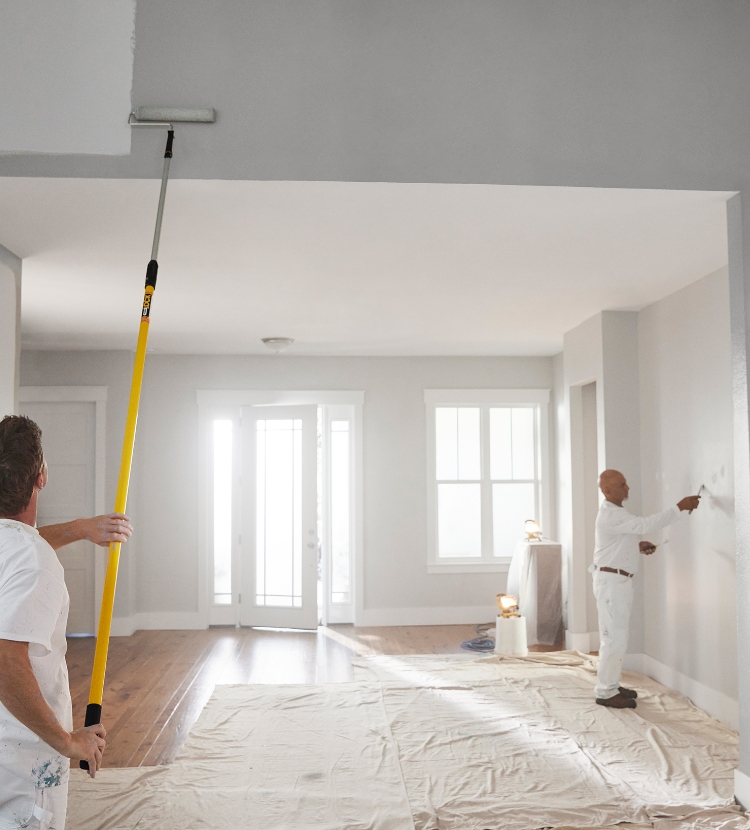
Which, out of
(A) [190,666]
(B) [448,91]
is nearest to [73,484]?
(A) [190,666]

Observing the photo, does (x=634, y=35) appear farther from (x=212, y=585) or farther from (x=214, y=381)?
(x=212, y=585)

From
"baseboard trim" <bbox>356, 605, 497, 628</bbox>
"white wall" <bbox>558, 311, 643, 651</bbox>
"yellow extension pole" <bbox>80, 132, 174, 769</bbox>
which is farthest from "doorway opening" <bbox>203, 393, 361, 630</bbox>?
"yellow extension pole" <bbox>80, 132, 174, 769</bbox>

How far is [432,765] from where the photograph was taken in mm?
3922

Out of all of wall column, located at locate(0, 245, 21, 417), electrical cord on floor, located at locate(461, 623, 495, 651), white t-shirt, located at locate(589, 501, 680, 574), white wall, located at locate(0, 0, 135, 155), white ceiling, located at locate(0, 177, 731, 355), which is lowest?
electrical cord on floor, located at locate(461, 623, 495, 651)

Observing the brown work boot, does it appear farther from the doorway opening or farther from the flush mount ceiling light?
the flush mount ceiling light

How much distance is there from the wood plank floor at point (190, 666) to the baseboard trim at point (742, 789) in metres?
2.68

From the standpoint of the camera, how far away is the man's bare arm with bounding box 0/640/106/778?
1.64 meters

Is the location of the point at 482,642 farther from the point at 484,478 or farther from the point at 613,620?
the point at 613,620

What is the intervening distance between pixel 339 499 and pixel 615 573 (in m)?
3.74

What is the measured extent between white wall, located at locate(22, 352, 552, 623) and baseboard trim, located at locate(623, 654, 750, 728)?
223 centimetres

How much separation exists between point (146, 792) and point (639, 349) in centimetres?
420

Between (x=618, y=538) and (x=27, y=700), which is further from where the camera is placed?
(x=618, y=538)

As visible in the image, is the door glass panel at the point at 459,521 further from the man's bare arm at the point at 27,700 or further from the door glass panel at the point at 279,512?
the man's bare arm at the point at 27,700

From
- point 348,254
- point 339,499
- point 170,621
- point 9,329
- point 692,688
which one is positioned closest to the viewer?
point 9,329
